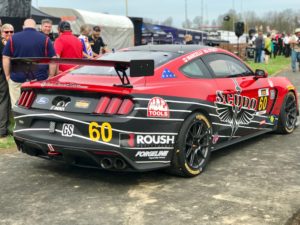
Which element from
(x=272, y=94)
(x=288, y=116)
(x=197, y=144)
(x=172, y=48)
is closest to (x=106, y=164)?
(x=197, y=144)

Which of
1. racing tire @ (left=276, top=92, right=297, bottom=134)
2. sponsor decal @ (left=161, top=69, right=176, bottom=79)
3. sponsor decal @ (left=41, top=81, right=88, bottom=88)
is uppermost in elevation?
sponsor decal @ (left=161, top=69, right=176, bottom=79)

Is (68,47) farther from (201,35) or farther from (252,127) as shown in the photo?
(201,35)

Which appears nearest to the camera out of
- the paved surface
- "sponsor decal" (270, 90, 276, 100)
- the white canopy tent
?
the paved surface

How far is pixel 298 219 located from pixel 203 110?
5.34ft

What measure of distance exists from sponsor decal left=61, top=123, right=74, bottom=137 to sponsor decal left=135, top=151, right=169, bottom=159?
25.8 inches


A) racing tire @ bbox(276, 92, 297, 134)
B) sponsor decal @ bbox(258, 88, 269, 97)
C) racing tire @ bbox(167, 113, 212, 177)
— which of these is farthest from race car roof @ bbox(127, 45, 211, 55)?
racing tire @ bbox(276, 92, 297, 134)

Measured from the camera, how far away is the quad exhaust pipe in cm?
425

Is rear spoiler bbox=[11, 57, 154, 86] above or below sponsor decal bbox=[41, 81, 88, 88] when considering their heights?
above

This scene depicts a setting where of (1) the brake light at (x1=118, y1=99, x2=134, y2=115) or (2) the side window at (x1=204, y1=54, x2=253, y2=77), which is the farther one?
(2) the side window at (x1=204, y1=54, x2=253, y2=77)

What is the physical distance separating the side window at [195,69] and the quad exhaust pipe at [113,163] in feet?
4.32

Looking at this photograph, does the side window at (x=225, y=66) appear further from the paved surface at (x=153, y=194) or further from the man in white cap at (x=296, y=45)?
the man in white cap at (x=296, y=45)

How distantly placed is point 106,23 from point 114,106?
20455 mm

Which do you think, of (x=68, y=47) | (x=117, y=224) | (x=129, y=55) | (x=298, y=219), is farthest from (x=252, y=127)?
(x=68, y=47)

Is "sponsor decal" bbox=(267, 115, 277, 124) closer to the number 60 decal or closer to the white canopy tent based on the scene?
the number 60 decal
